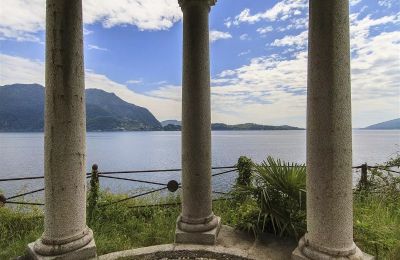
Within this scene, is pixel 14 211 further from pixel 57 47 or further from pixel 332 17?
pixel 332 17

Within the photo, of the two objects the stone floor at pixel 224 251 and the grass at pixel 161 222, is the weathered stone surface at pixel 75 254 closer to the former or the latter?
the stone floor at pixel 224 251

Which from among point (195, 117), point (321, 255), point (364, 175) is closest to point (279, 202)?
point (321, 255)

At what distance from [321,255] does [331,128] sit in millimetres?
1832

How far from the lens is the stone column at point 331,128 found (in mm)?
4371

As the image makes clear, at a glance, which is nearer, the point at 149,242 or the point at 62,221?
the point at 62,221

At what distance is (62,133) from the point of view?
15.5 ft

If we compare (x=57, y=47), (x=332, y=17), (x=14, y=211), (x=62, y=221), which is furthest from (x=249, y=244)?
(x=14, y=211)

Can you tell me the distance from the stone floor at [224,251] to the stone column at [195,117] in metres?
0.41

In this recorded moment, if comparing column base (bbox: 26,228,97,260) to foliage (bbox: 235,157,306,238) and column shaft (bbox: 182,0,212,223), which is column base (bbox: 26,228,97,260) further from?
foliage (bbox: 235,157,306,238)

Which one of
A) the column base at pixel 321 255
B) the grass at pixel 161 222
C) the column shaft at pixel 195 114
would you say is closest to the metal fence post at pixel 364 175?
the grass at pixel 161 222

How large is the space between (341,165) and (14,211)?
7869 mm

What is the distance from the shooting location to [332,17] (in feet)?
14.3

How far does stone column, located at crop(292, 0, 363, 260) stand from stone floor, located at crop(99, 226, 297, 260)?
1.08 m

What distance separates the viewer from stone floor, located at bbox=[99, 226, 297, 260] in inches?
210
